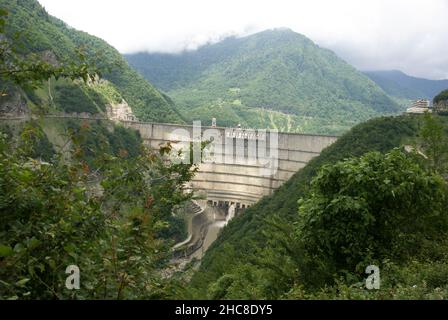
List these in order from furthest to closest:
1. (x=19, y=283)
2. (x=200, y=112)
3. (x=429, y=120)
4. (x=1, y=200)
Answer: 1. (x=200, y=112)
2. (x=429, y=120)
3. (x=1, y=200)
4. (x=19, y=283)

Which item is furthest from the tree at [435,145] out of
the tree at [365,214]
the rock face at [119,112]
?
the rock face at [119,112]

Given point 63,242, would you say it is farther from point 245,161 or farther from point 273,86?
point 273,86

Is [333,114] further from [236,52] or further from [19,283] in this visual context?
[19,283]

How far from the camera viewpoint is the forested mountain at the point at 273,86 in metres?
102

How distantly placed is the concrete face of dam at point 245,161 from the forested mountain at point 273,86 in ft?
142

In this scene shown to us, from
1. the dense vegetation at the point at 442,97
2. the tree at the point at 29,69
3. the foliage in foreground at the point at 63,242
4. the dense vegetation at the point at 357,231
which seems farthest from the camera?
the dense vegetation at the point at 442,97

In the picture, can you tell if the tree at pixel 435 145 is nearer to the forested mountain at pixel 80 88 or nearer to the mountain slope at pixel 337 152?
the mountain slope at pixel 337 152

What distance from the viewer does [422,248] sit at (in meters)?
8.14

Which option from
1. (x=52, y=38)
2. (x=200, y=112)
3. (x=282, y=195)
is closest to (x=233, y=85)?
(x=200, y=112)

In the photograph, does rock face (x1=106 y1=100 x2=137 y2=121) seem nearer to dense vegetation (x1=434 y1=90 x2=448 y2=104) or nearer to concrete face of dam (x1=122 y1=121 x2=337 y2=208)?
concrete face of dam (x1=122 y1=121 x2=337 y2=208)

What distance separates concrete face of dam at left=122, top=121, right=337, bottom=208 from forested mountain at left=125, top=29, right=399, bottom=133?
1701 inches

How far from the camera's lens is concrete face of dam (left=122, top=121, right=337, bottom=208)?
A: 4006 cm

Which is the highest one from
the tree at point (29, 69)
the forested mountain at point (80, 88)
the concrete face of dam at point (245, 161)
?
the forested mountain at point (80, 88)
